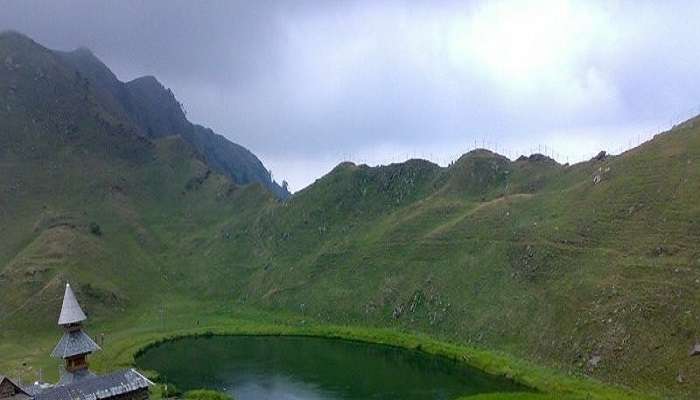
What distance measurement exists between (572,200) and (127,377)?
261ft

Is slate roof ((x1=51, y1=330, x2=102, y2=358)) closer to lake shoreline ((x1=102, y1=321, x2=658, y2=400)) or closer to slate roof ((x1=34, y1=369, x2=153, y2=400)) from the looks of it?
slate roof ((x1=34, y1=369, x2=153, y2=400))

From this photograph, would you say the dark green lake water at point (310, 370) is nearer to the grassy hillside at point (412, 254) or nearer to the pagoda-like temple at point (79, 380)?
the grassy hillside at point (412, 254)

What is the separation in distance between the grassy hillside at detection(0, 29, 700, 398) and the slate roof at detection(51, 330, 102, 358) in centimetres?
4997

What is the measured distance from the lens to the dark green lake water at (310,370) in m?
71.8

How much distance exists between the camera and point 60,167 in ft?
640

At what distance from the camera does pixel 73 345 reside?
164 feet

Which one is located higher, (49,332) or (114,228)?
(114,228)

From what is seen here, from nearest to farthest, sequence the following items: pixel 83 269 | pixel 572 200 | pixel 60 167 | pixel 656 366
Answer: pixel 656 366
pixel 572 200
pixel 83 269
pixel 60 167

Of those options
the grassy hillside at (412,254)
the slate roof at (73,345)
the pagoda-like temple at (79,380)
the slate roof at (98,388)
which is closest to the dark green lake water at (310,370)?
the grassy hillside at (412,254)

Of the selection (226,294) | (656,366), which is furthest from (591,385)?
(226,294)

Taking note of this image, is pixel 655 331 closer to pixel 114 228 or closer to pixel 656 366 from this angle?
pixel 656 366

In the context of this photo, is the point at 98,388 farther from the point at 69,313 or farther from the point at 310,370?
the point at 310,370

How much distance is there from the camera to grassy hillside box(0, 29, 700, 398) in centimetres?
7719

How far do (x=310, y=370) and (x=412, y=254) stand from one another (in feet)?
135
